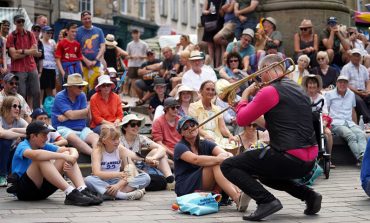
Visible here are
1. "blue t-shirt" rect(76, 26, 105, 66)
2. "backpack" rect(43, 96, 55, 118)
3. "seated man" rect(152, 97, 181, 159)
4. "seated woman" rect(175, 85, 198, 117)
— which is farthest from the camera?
"blue t-shirt" rect(76, 26, 105, 66)

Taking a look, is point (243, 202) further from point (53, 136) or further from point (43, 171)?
point (53, 136)

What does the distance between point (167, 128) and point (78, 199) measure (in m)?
3.01

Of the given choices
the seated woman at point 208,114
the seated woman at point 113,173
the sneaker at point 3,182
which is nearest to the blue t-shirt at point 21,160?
the seated woman at point 113,173

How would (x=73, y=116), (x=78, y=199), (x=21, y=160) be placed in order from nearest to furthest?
A: (x=78, y=199) → (x=21, y=160) → (x=73, y=116)

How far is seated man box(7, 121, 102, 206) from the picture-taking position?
897cm

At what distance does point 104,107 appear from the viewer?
12.0 meters

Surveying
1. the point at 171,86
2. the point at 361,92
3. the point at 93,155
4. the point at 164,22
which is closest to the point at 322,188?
the point at 93,155

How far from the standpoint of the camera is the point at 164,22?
56688 mm

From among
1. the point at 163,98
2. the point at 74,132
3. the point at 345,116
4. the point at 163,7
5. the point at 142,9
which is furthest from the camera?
the point at 163,7

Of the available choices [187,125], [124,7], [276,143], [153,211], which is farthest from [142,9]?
[276,143]

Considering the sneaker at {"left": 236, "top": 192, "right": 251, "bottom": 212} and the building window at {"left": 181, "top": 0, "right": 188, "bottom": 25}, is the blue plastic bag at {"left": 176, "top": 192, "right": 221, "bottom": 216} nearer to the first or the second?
the sneaker at {"left": 236, "top": 192, "right": 251, "bottom": 212}

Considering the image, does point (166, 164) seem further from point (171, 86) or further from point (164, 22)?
point (164, 22)

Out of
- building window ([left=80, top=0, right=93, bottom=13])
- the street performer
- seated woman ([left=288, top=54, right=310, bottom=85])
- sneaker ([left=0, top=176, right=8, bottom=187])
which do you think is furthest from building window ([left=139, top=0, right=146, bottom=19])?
the street performer

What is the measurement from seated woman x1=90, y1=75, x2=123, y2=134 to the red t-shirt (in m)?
3.11
